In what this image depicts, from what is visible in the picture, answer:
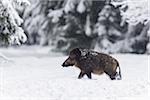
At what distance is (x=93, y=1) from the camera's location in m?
24.0

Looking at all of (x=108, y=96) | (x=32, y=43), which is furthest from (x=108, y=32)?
(x=108, y=96)

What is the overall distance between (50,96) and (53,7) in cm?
1547

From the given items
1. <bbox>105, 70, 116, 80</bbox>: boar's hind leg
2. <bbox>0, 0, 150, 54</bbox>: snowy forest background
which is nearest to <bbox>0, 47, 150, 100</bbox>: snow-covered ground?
<bbox>105, 70, 116, 80</bbox>: boar's hind leg

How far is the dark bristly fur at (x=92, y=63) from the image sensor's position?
1168cm

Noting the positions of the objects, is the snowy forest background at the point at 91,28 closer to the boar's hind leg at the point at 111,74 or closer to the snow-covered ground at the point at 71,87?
the snow-covered ground at the point at 71,87

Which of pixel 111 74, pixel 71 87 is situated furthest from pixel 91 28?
pixel 71 87

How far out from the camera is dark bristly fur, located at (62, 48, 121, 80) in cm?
1168

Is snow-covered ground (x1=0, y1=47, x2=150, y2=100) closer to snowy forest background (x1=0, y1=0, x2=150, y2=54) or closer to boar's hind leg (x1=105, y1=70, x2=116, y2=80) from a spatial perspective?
boar's hind leg (x1=105, y1=70, x2=116, y2=80)

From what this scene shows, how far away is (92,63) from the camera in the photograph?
11680 millimetres

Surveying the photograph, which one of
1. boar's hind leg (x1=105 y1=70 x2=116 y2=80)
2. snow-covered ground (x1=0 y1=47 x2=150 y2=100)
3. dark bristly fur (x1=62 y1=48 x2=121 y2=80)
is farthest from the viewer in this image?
boar's hind leg (x1=105 y1=70 x2=116 y2=80)

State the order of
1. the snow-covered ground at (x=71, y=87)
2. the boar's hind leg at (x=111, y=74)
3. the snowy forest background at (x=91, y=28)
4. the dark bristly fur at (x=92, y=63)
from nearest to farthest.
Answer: the snow-covered ground at (x=71, y=87)
the dark bristly fur at (x=92, y=63)
the boar's hind leg at (x=111, y=74)
the snowy forest background at (x=91, y=28)

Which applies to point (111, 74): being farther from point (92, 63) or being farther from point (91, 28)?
point (91, 28)

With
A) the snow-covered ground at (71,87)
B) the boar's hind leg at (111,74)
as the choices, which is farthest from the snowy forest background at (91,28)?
the boar's hind leg at (111,74)

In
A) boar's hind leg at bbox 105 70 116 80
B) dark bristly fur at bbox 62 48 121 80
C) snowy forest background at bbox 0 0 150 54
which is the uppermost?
dark bristly fur at bbox 62 48 121 80
